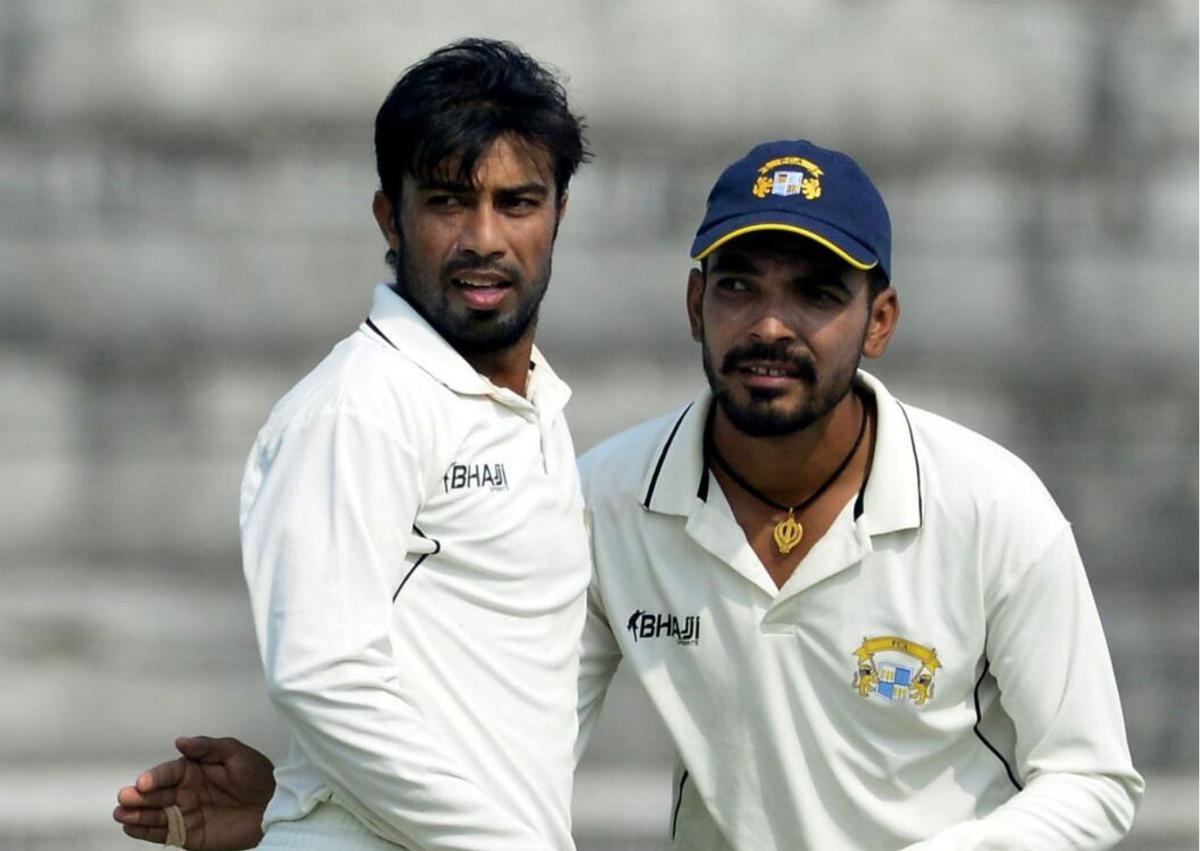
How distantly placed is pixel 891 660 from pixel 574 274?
1.42 m

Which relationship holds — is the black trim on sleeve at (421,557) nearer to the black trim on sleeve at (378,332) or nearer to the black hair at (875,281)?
the black trim on sleeve at (378,332)

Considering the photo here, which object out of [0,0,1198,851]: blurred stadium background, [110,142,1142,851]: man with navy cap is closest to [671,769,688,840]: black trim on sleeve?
[110,142,1142,851]: man with navy cap

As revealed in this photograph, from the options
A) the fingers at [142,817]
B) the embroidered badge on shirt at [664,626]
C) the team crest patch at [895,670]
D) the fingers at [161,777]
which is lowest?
the fingers at [142,817]

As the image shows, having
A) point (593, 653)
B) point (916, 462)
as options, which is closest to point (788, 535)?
point (916, 462)

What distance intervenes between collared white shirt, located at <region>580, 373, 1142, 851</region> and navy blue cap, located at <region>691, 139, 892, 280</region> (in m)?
0.22

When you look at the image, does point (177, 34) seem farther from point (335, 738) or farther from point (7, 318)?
point (335, 738)

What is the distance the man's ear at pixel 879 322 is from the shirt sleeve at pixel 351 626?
68 cm

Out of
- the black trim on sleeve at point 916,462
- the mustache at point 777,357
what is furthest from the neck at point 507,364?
the black trim on sleeve at point 916,462

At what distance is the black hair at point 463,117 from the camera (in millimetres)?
2012

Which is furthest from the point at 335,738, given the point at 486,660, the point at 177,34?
the point at 177,34

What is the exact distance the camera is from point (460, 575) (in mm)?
1880

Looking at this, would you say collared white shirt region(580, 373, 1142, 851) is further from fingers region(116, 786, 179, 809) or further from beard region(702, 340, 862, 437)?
fingers region(116, 786, 179, 809)

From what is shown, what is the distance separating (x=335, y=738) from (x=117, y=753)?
5.91 feet

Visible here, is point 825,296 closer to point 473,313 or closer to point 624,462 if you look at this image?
point 624,462
